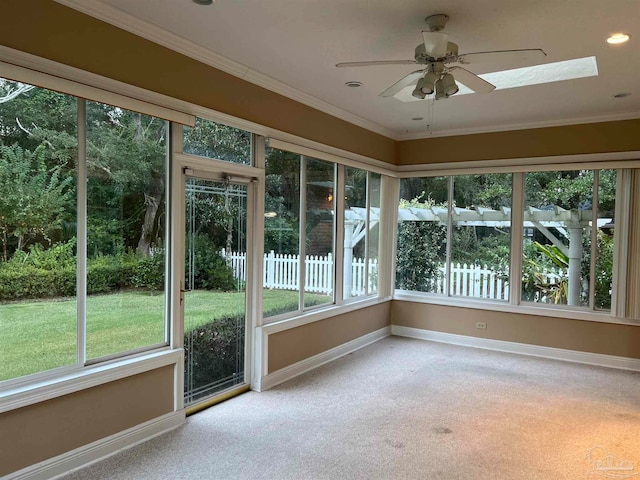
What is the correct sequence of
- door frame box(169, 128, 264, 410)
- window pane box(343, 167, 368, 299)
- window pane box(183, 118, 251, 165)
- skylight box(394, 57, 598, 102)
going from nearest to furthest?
door frame box(169, 128, 264, 410), window pane box(183, 118, 251, 165), skylight box(394, 57, 598, 102), window pane box(343, 167, 368, 299)

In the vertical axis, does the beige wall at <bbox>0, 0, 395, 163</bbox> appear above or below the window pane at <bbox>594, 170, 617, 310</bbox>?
above

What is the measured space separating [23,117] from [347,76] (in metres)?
2.46

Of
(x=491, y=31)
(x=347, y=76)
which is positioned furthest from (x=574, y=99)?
(x=347, y=76)

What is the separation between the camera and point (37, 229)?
2.54 metres

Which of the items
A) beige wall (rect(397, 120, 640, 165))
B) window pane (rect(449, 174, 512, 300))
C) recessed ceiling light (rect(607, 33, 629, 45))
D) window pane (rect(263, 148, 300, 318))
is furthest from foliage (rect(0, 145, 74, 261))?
window pane (rect(449, 174, 512, 300))

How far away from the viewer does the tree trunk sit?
312 cm

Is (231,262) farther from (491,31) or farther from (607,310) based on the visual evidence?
(607,310)

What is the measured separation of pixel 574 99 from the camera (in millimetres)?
4375

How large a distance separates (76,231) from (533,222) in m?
5.02

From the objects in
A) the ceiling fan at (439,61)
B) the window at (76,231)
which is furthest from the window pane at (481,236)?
the window at (76,231)

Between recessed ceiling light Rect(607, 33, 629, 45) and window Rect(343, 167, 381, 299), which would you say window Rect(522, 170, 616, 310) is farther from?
recessed ceiling light Rect(607, 33, 629, 45)

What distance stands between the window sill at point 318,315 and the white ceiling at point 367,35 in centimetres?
221

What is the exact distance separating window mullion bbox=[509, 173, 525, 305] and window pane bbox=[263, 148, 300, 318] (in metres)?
2.85

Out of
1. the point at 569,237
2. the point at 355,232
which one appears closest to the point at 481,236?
the point at 569,237
